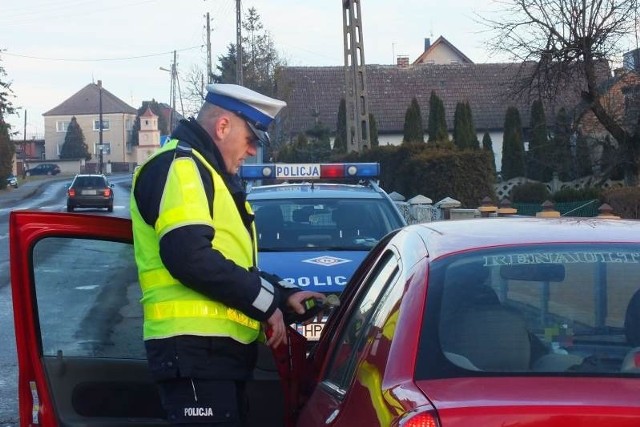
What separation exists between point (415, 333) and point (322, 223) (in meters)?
6.25

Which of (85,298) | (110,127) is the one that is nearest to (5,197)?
(85,298)

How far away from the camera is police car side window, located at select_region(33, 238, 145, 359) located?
415 cm

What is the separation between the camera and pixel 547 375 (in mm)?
2781

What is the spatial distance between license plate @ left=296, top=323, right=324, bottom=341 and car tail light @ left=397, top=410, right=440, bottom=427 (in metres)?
4.52

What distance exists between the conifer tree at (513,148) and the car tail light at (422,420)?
3928 cm

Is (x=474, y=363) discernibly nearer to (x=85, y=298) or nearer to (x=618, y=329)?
(x=618, y=329)

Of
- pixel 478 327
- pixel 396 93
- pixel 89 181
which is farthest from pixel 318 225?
pixel 396 93

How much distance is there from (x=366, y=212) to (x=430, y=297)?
6.17 m

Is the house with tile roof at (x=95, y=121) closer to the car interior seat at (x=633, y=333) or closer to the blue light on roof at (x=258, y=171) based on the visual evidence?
the blue light on roof at (x=258, y=171)

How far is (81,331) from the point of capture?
14.4 feet

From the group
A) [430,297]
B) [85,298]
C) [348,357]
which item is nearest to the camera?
[430,297]

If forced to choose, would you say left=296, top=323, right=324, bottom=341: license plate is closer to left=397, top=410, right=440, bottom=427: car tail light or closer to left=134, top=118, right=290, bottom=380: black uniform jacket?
left=134, top=118, right=290, bottom=380: black uniform jacket

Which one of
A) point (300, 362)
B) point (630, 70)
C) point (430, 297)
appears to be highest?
point (630, 70)

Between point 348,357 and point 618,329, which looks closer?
point 618,329
